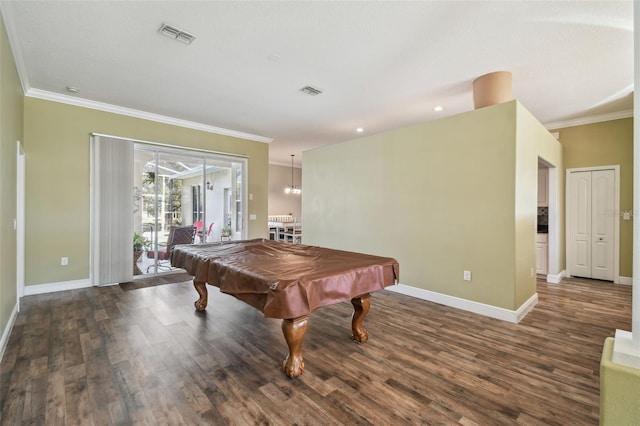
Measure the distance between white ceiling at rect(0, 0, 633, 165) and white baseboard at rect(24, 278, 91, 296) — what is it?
9.03ft

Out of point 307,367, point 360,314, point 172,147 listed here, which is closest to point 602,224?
point 360,314

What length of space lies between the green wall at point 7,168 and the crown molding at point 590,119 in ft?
25.2

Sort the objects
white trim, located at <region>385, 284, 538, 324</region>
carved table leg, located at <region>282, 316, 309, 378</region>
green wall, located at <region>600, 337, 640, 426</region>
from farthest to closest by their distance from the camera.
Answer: white trim, located at <region>385, 284, 538, 324</region> → carved table leg, located at <region>282, 316, 309, 378</region> → green wall, located at <region>600, 337, 640, 426</region>

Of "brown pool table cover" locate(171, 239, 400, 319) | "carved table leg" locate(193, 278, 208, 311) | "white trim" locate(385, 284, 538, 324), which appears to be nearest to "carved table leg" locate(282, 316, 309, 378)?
"brown pool table cover" locate(171, 239, 400, 319)

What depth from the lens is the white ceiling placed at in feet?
8.05

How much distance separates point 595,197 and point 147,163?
26.3ft

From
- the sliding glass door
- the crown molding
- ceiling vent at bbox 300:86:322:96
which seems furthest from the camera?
the sliding glass door

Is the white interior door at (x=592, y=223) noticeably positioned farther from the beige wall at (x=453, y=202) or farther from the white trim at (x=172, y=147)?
the white trim at (x=172, y=147)

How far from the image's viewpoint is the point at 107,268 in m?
4.69

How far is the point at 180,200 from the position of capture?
226 inches

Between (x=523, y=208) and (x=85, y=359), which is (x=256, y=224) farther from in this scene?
(x=523, y=208)

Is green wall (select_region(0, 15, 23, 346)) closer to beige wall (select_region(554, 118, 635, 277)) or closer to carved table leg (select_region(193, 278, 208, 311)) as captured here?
carved table leg (select_region(193, 278, 208, 311))

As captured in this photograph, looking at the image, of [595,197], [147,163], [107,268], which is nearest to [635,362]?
[595,197]

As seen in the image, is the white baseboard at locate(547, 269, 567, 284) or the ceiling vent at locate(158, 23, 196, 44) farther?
the white baseboard at locate(547, 269, 567, 284)
